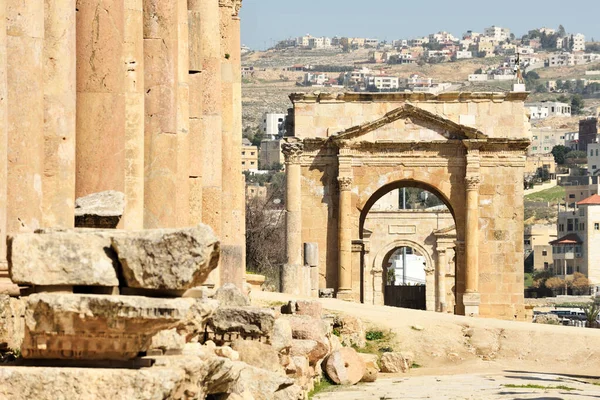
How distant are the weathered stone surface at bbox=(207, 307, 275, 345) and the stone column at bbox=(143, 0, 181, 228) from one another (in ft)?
6.01

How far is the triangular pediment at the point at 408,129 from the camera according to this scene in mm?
44625

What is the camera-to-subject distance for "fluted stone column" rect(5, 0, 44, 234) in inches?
569

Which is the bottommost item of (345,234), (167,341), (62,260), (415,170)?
(167,341)

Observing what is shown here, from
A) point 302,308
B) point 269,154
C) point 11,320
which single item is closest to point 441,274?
point 302,308

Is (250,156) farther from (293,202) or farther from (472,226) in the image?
(472,226)

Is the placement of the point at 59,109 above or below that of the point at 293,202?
above

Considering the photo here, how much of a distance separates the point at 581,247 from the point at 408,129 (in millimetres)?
109268

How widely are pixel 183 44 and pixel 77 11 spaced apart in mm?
4057

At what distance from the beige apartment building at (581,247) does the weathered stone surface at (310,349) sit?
129m

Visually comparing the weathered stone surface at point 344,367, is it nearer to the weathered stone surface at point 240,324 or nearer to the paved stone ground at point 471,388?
the paved stone ground at point 471,388

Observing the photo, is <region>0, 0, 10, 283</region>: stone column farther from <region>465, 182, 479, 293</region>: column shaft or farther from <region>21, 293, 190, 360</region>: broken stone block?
<region>465, 182, 479, 293</region>: column shaft

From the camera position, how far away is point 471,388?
23.6m

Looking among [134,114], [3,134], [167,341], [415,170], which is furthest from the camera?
[415,170]

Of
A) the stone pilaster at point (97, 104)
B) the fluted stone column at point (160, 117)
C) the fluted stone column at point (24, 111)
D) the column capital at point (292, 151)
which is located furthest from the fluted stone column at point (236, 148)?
the column capital at point (292, 151)
